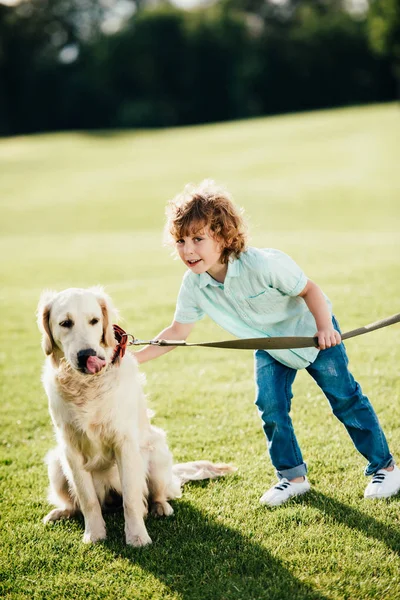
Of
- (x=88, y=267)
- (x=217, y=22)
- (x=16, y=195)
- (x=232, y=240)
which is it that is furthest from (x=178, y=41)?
(x=232, y=240)

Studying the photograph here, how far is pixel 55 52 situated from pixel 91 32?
276 inches

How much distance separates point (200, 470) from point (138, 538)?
783 mm

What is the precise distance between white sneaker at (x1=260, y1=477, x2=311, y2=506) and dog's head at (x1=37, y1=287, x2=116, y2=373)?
1.26 metres

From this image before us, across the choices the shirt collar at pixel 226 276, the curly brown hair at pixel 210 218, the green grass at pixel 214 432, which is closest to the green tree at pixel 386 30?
the green grass at pixel 214 432

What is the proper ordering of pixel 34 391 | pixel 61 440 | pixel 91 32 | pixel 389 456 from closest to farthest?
pixel 61 440, pixel 389 456, pixel 34 391, pixel 91 32

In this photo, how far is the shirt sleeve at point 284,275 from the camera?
11.8 feet

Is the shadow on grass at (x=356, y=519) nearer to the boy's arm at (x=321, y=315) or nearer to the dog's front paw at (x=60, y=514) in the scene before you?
the boy's arm at (x=321, y=315)

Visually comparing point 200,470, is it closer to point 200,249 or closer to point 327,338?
point 327,338

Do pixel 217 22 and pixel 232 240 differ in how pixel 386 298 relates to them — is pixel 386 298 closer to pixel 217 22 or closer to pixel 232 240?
pixel 232 240

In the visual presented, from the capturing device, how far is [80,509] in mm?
3832

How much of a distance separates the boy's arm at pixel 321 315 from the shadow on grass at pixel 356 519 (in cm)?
89

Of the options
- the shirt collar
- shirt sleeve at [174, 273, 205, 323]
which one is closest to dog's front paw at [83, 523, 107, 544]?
shirt sleeve at [174, 273, 205, 323]

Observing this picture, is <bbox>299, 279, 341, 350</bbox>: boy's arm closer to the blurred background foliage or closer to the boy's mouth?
the boy's mouth

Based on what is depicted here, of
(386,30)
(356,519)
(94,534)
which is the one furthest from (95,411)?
(386,30)
